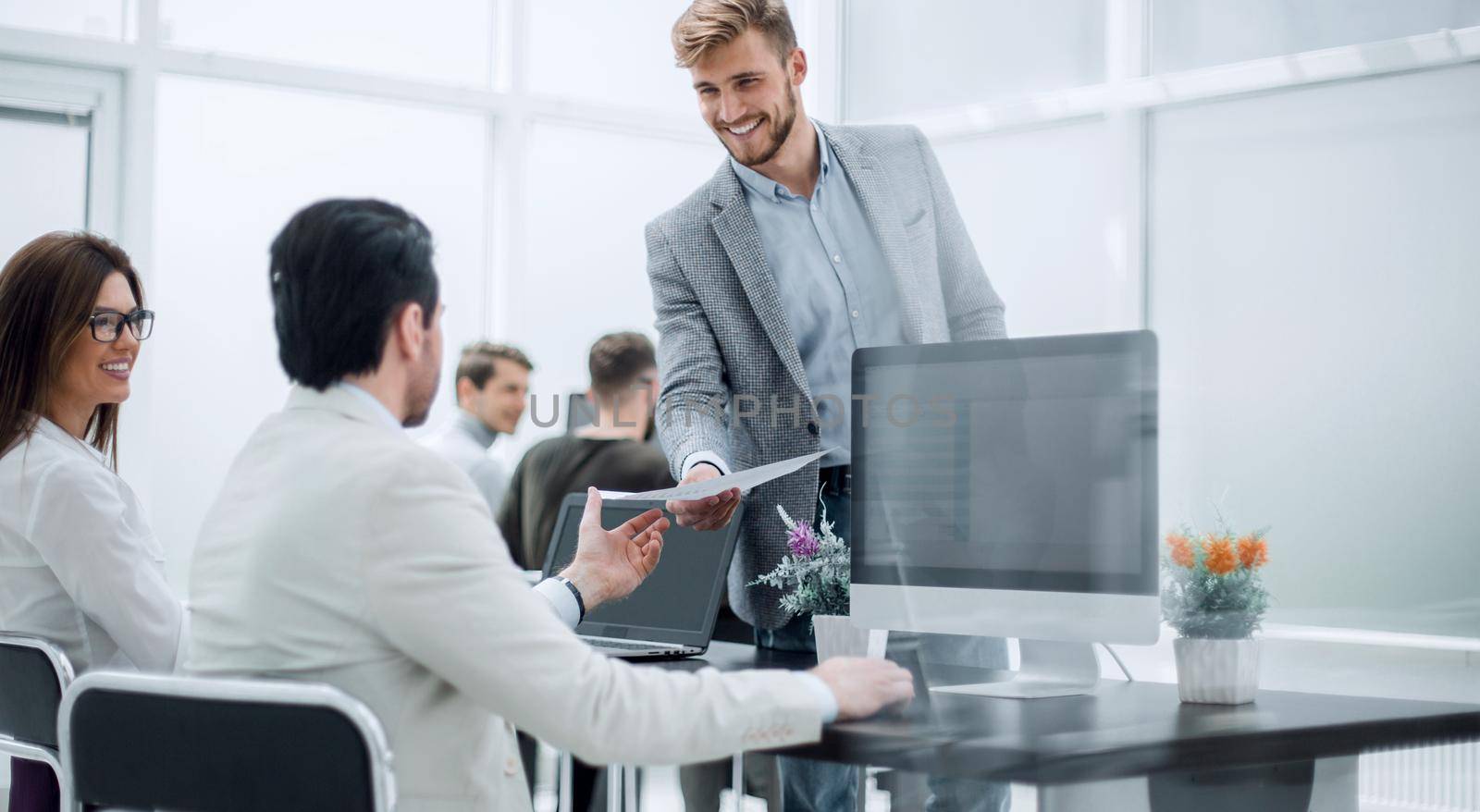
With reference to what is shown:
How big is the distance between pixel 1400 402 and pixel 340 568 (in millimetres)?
3826

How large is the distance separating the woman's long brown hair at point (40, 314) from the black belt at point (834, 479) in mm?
1191

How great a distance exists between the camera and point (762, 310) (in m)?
2.29

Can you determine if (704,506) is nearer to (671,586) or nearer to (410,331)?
(671,586)

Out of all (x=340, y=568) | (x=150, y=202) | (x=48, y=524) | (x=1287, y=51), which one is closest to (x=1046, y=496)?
(x=340, y=568)

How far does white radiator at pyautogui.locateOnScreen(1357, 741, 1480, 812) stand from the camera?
4.00 metres

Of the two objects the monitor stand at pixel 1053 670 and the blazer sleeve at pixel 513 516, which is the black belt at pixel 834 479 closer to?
the monitor stand at pixel 1053 670

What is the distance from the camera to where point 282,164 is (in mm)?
5395

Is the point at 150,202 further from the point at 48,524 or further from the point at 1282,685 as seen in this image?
the point at 1282,685

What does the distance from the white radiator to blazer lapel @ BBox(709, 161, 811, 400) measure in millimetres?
2569

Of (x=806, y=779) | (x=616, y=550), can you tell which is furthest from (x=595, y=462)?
(x=616, y=550)

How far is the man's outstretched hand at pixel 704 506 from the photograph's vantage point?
2.05 m

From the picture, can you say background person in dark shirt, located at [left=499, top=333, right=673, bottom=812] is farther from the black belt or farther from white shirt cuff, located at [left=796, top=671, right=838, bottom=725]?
white shirt cuff, located at [left=796, top=671, right=838, bottom=725]

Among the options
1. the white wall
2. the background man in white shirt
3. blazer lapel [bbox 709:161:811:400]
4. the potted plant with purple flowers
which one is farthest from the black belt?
the background man in white shirt

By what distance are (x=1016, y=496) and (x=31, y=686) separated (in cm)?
131
